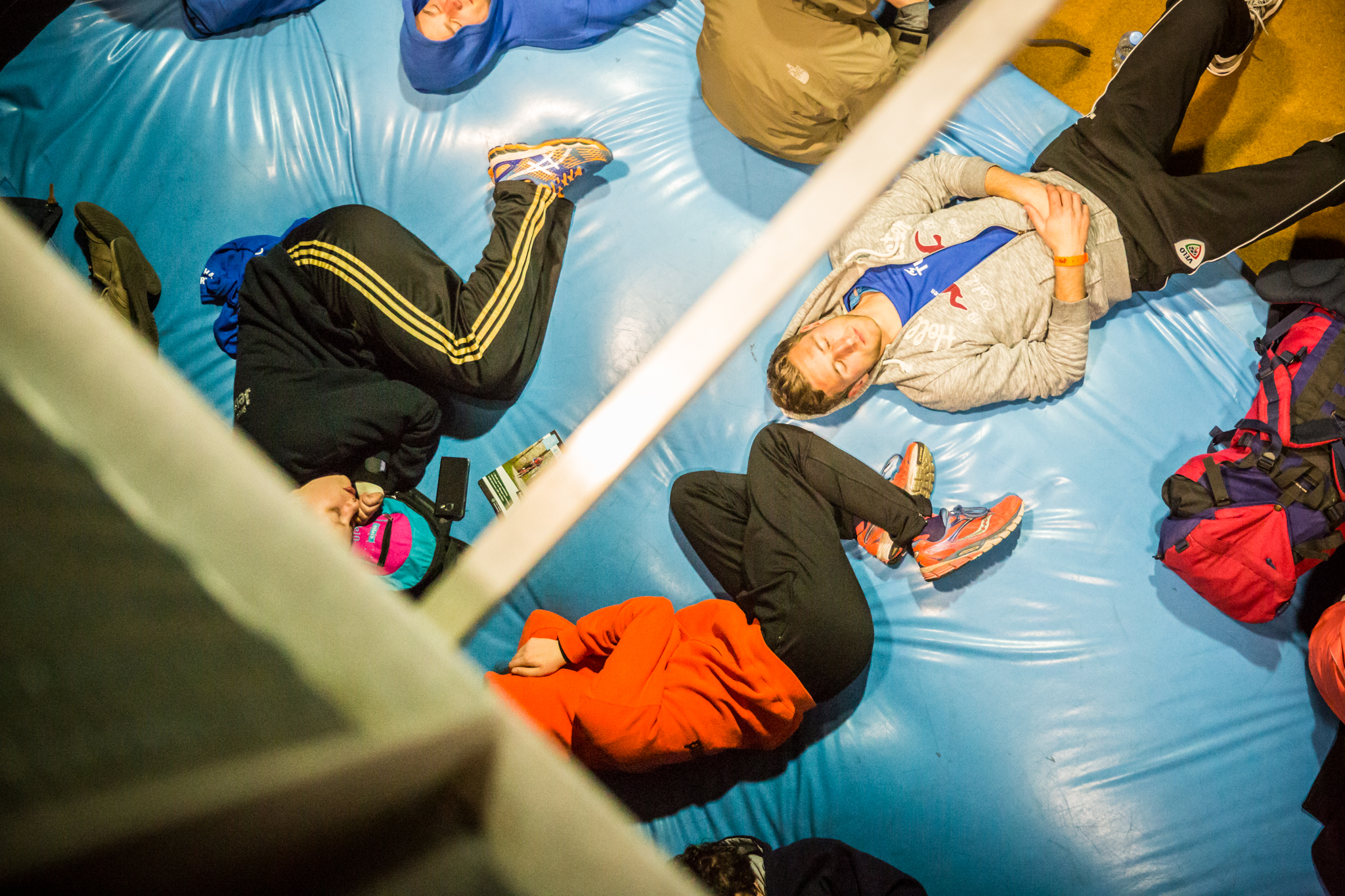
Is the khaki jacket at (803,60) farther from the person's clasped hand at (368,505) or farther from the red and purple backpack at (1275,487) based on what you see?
the person's clasped hand at (368,505)

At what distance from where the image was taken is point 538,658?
5.59ft

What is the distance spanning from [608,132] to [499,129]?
317 millimetres

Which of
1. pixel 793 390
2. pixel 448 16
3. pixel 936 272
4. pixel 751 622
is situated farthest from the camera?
pixel 448 16

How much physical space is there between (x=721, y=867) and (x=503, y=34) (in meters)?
2.27

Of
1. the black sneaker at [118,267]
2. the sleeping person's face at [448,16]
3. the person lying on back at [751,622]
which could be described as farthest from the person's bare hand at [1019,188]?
the black sneaker at [118,267]

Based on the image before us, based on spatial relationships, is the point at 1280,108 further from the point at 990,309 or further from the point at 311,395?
the point at 311,395

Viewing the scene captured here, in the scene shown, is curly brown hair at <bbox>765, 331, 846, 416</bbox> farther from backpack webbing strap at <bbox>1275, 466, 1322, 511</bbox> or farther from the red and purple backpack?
backpack webbing strap at <bbox>1275, 466, 1322, 511</bbox>

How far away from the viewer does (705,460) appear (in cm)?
197

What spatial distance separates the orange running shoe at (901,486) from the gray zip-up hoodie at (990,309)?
0.15 metres

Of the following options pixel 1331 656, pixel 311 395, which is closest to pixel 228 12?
pixel 311 395

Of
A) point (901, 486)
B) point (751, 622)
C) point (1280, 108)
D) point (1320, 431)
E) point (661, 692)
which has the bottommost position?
point (661, 692)

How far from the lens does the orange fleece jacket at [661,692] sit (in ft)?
4.89

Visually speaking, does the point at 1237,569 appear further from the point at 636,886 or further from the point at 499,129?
the point at 499,129

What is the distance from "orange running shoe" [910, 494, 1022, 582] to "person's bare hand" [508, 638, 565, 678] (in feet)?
3.02
